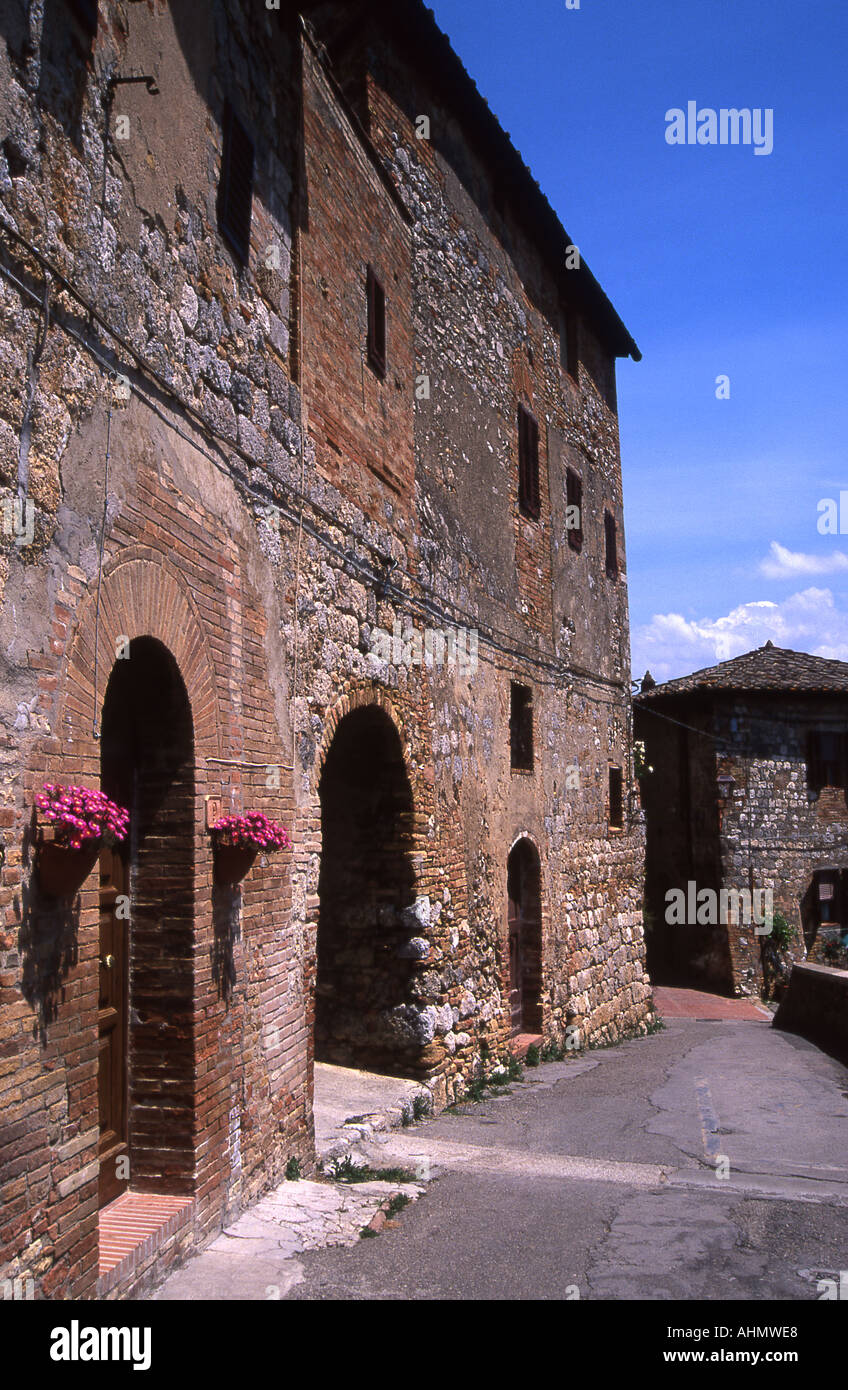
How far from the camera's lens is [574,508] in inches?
535

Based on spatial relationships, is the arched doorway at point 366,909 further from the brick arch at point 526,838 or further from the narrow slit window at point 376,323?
the narrow slit window at point 376,323

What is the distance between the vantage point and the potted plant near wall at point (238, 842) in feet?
16.1

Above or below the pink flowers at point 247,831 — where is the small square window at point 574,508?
above

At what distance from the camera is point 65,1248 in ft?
11.6

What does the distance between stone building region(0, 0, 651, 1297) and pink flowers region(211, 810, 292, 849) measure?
8cm

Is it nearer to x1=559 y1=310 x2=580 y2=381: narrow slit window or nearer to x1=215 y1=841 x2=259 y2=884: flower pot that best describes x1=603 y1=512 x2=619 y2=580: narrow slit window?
x1=559 y1=310 x2=580 y2=381: narrow slit window

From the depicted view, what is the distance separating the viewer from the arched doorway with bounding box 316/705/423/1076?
26.7ft

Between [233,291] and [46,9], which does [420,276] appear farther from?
[46,9]

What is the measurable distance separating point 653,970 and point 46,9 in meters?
21.2

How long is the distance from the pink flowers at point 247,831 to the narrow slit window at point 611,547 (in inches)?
427

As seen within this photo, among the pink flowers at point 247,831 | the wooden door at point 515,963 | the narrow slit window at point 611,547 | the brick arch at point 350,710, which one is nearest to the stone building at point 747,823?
the narrow slit window at point 611,547

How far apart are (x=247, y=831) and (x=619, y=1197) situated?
307 cm

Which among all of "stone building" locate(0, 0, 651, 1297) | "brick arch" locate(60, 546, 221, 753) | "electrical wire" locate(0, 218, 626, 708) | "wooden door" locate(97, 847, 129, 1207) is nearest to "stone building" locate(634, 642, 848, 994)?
"stone building" locate(0, 0, 651, 1297)
